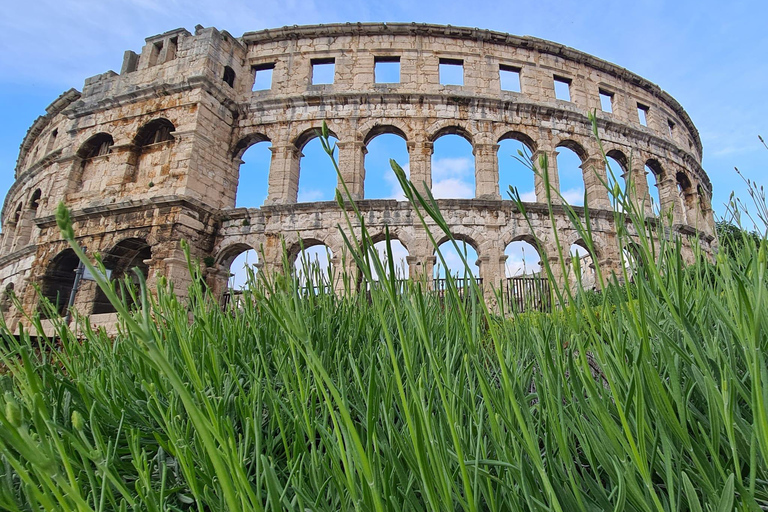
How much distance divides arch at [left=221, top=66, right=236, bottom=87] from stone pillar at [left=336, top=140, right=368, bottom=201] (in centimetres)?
429

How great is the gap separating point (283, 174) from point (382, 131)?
3.44 meters

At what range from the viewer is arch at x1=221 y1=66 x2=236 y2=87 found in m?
13.1

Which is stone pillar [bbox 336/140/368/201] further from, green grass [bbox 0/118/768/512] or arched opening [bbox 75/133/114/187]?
green grass [bbox 0/118/768/512]

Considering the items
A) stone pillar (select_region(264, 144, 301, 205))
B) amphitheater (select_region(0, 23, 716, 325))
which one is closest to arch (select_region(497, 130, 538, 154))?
amphitheater (select_region(0, 23, 716, 325))

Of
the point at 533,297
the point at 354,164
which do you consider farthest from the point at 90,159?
the point at 533,297

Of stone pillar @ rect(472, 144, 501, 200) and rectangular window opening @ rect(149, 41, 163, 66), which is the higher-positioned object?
rectangular window opening @ rect(149, 41, 163, 66)

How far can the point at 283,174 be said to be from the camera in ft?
40.2

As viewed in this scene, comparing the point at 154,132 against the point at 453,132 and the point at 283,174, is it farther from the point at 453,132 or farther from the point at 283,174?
the point at 453,132

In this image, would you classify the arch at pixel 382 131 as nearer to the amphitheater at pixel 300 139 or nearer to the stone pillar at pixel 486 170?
the amphitheater at pixel 300 139

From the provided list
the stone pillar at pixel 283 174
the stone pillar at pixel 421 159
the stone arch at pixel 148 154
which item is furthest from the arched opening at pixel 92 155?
the stone pillar at pixel 421 159

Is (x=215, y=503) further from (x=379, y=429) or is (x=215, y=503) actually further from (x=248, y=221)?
(x=248, y=221)

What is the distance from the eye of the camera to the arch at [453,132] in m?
12.7

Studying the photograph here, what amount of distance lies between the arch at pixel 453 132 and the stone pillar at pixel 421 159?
14.6 inches

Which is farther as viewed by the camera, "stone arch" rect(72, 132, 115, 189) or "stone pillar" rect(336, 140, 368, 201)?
"stone arch" rect(72, 132, 115, 189)
